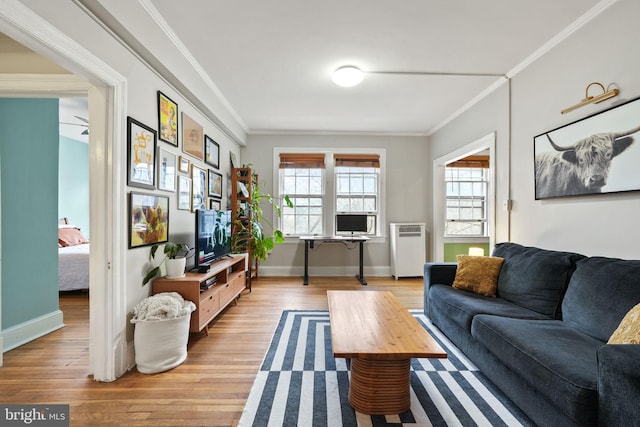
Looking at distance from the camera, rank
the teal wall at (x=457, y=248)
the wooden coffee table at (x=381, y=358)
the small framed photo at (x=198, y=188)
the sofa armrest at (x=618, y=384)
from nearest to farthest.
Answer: the sofa armrest at (x=618, y=384)
the wooden coffee table at (x=381, y=358)
the small framed photo at (x=198, y=188)
the teal wall at (x=457, y=248)

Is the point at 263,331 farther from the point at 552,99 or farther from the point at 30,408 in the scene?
the point at 552,99

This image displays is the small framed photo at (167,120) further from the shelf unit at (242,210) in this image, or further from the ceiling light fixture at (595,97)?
the ceiling light fixture at (595,97)

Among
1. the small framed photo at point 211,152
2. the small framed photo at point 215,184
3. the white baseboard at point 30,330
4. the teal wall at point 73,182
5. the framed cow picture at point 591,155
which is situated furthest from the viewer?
the teal wall at point 73,182

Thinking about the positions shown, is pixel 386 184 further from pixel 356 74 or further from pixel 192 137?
pixel 192 137

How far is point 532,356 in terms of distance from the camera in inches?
59.3

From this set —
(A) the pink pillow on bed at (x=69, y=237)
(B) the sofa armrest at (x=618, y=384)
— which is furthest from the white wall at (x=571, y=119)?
(A) the pink pillow on bed at (x=69, y=237)

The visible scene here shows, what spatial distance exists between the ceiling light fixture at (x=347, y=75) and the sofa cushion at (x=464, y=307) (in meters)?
2.28

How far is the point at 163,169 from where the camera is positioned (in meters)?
2.61

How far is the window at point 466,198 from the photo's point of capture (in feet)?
17.8

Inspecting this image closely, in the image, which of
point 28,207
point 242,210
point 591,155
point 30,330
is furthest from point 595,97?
point 30,330

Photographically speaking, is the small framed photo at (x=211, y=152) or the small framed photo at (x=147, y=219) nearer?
the small framed photo at (x=147, y=219)

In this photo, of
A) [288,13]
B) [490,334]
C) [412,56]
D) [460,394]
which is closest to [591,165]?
[490,334]

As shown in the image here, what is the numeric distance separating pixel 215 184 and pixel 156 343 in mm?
2330

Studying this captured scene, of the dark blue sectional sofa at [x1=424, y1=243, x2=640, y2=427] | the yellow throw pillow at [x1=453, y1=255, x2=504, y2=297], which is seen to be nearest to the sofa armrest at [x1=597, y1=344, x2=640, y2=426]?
the dark blue sectional sofa at [x1=424, y1=243, x2=640, y2=427]
